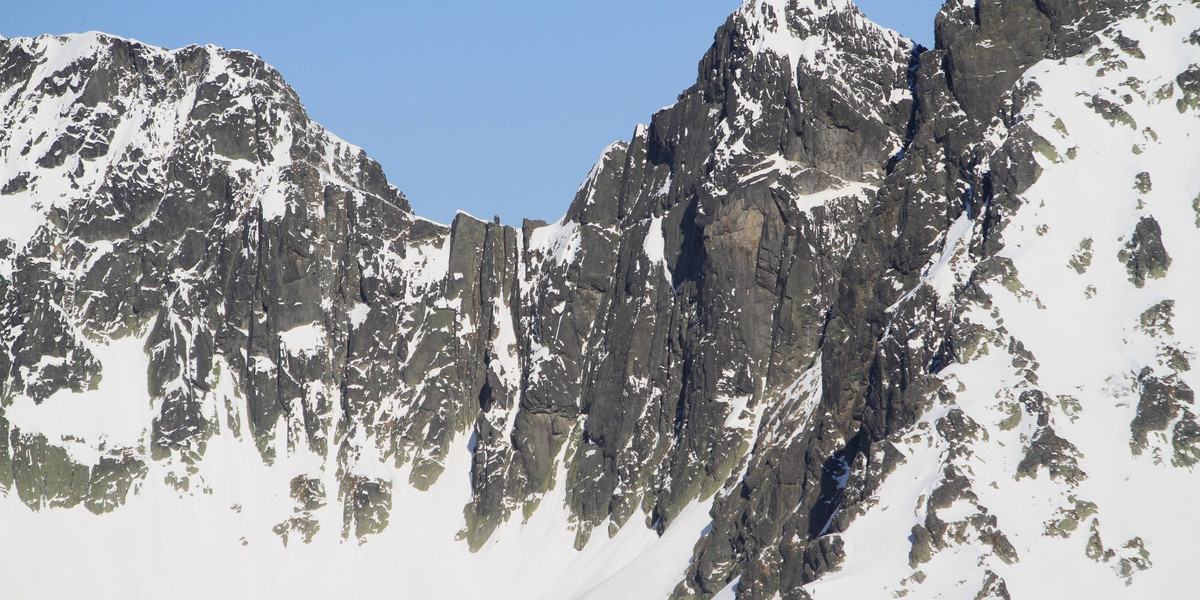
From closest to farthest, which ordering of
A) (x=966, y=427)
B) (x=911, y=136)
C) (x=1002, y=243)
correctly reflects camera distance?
1. (x=966, y=427)
2. (x=1002, y=243)
3. (x=911, y=136)

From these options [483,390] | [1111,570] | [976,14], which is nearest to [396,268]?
[483,390]

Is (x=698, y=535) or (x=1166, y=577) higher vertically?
(x=698, y=535)

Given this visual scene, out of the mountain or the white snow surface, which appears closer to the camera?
the white snow surface

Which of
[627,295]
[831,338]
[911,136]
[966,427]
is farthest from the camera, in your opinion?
[627,295]

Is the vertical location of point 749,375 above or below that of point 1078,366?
above

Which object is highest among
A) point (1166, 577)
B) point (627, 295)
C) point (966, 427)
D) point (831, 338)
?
point (627, 295)

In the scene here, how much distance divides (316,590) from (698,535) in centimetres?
4871

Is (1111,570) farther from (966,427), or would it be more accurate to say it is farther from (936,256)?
(936,256)

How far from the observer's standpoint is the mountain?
4884 inches

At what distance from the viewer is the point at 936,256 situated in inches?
5615

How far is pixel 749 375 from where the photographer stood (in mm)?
163750

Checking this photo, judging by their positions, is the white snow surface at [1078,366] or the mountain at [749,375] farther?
the mountain at [749,375]

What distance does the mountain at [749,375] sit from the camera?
124062 millimetres

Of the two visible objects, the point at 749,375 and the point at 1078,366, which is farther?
the point at 749,375
